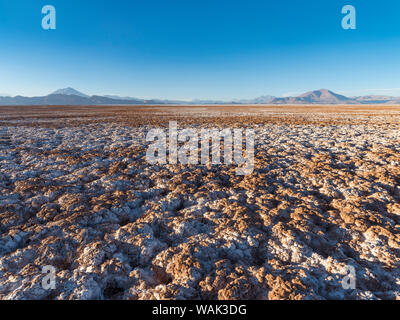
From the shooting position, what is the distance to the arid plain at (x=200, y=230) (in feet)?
8.80

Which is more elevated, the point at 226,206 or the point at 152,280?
the point at 226,206

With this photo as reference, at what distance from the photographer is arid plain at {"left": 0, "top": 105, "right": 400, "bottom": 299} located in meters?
2.68

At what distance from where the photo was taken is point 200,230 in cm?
377

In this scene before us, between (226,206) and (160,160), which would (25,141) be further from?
(226,206)

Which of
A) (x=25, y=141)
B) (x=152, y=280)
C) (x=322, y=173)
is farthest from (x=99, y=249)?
(x=25, y=141)

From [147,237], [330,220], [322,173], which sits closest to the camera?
[147,237]
